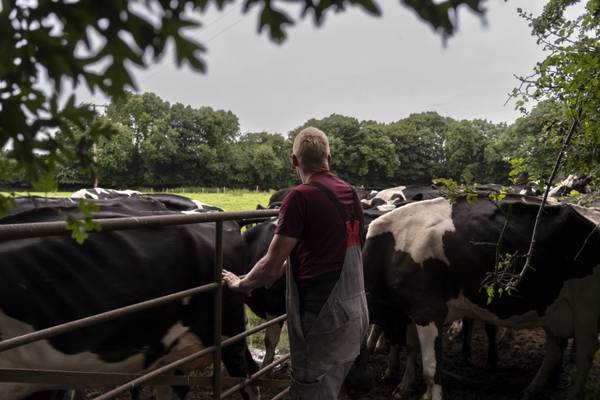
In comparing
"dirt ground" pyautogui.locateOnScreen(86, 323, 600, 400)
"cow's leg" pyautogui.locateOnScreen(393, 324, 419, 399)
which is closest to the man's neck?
"dirt ground" pyautogui.locateOnScreen(86, 323, 600, 400)

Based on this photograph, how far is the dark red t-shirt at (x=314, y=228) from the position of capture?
2404 mm

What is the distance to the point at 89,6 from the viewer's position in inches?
27.6

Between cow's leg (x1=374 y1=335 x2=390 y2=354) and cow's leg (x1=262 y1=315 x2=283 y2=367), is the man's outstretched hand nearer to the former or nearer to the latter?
cow's leg (x1=262 y1=315 x2=283 y2=367)

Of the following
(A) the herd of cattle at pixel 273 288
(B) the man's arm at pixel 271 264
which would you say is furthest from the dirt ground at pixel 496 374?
(B) the man's arm at pixel 271 264

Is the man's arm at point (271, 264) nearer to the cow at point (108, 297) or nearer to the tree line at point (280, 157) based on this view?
the cow at point (108, 297)

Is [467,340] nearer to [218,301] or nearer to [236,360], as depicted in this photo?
[236,360]

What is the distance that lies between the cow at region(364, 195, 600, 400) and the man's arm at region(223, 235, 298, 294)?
7.21ft

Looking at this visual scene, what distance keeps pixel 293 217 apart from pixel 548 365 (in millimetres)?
3698

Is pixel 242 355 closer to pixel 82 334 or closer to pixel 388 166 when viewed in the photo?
pixel 82 334

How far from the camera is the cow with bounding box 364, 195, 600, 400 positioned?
13.6 ft

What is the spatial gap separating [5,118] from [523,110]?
11.2 feet

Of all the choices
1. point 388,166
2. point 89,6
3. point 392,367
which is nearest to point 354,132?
point 388,166

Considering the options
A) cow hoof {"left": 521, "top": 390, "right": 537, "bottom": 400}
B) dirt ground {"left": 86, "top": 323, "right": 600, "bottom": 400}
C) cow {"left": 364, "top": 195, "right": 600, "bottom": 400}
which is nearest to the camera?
cow {"left": 364, "top": 195, "right": 600, "bottom": 400}

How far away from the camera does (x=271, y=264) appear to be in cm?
246
